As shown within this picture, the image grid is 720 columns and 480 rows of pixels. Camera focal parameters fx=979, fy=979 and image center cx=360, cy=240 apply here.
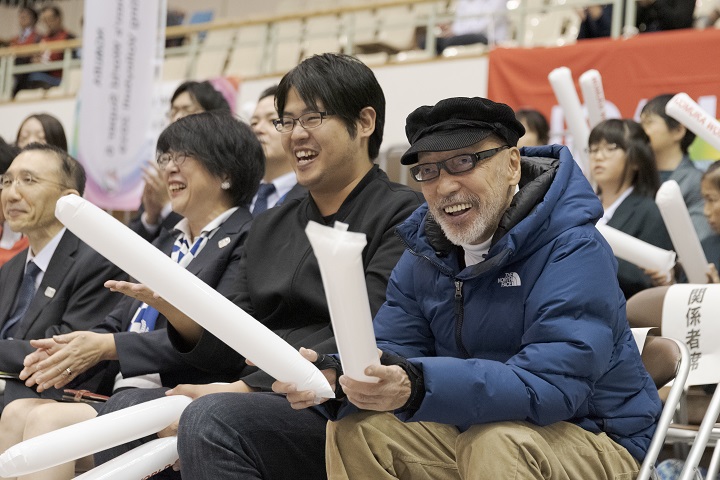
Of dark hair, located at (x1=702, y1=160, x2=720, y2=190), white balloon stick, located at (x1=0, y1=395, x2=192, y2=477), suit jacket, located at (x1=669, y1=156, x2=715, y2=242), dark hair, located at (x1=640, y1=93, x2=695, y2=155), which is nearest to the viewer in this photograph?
white balloon stick, located at (x1=0, y1=395, x2=192, y2=477)

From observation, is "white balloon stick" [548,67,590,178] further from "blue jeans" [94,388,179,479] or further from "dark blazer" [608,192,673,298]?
"blue jeans" [94,388,179,479]

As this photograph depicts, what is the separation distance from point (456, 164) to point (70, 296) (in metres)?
1.79

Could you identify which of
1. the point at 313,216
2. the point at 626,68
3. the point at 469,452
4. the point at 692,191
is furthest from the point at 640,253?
the point at 626,68

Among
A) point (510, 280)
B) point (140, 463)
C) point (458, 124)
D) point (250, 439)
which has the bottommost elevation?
point (140, 463)

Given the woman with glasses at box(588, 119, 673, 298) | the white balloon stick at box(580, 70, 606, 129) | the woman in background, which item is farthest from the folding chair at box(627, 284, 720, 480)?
the woman in background

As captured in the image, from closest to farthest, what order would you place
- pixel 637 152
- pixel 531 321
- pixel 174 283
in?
1. pixel 174 283
2. pixel 531 321
3. pixel 637 152

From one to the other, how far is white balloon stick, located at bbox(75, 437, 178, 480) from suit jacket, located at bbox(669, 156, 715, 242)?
240 centimetres

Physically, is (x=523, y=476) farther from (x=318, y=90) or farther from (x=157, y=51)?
(x=157, y=51)

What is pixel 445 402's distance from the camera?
1835 millimetres

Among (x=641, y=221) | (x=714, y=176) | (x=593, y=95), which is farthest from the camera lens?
(x=593, y=95)

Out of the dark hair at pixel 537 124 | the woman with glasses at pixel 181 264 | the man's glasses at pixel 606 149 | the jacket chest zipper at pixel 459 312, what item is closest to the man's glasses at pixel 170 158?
the woman with glasses at pixel 181 264

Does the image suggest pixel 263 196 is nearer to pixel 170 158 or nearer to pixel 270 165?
pixel 270 165

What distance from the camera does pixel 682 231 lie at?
3330mm

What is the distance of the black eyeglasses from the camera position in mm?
2102
